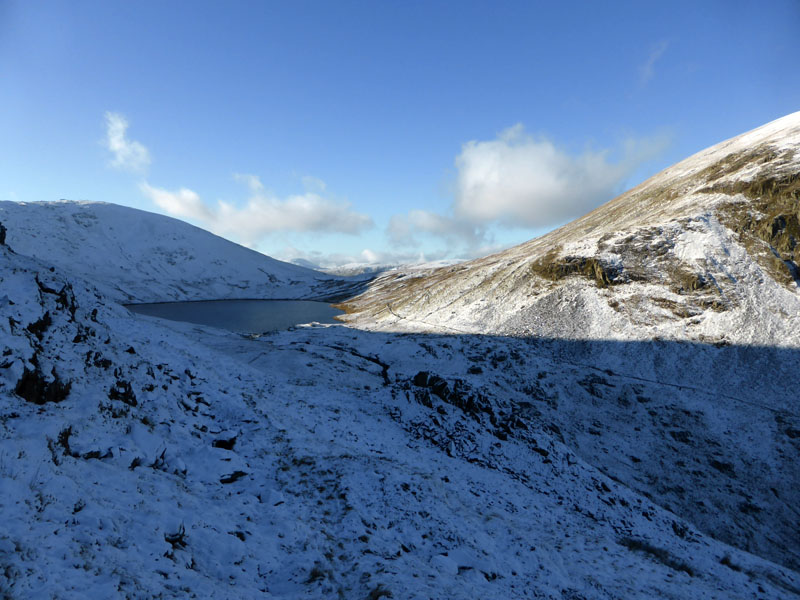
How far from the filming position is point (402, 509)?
14070 millimetres

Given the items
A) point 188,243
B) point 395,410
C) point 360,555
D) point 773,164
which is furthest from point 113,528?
point 188,243

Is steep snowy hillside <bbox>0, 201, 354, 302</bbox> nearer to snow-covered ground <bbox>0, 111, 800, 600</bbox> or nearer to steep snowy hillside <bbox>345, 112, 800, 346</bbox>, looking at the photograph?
steep snowy hillside <bbox>345, 112, 800, 346</bbox>

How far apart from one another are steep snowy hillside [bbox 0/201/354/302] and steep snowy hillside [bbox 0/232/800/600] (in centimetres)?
13087

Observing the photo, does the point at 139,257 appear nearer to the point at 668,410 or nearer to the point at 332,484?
the point at 332,484

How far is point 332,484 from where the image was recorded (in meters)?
14.7

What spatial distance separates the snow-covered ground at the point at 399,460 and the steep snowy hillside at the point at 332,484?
0.09 meters

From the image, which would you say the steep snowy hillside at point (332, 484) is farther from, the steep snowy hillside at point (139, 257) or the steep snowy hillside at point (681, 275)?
the steep snowy hillside at point (139, 257)

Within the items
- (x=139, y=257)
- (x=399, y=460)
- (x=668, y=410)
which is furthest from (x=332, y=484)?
(x=139, y=257)

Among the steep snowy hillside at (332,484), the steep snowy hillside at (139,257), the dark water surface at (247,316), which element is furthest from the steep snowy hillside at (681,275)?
the steep snowy hillside at (139,257)

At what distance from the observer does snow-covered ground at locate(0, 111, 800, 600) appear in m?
9.36

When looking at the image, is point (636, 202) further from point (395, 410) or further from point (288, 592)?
point (288, 592)

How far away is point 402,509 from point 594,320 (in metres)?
46.3

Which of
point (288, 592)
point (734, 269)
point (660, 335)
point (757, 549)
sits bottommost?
point (757, 549)

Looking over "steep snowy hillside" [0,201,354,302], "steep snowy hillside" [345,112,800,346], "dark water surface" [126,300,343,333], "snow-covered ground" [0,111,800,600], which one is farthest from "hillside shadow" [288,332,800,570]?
"steep snowy hillside" [0,201,354,302]
